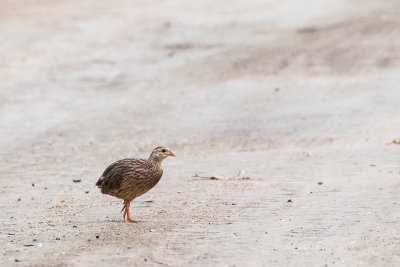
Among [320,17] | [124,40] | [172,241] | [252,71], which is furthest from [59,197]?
[320,17]

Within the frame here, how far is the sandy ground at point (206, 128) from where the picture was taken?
788cm

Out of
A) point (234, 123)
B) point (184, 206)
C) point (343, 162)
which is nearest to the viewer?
point (184, 206)

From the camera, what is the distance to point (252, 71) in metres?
18.5

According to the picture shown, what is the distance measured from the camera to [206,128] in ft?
49.9

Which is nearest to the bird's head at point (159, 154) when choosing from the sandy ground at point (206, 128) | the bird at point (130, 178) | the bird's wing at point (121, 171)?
the bird at point (130, 178)

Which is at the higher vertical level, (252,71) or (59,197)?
(252,71)

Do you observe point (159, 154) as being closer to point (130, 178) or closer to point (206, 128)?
point (130, 178)

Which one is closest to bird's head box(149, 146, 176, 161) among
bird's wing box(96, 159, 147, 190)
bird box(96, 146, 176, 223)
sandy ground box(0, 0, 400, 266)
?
bird box(96, 146, 176, 223)

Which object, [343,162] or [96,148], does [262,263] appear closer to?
[343,162]

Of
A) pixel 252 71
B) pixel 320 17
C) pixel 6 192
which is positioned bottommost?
pixel 6 192

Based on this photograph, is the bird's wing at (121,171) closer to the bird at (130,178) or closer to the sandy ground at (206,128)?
the bird at (130,178)

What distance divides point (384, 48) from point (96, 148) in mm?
8348

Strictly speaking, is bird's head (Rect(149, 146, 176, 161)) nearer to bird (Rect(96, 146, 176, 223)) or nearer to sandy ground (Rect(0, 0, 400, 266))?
bird (Rect(96, 146, 176, 223))

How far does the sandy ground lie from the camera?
25.9 feet
